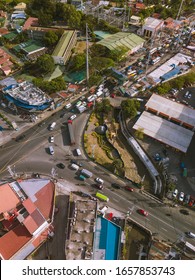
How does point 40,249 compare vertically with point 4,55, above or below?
below

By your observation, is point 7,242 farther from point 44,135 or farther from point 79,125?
point 79,125

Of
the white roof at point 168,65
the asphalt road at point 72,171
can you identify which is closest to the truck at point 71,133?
the asphalt road at point 72,171

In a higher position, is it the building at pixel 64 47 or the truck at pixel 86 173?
the building at pixel 64 47

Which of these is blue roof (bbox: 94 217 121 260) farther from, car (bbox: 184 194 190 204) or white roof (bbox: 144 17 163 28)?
white roof (bbox: 144 17 163 28)

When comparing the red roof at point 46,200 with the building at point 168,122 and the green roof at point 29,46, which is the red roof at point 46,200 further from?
the green roof at point 29,46

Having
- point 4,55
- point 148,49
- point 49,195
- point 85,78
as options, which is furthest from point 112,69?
point 49,195
